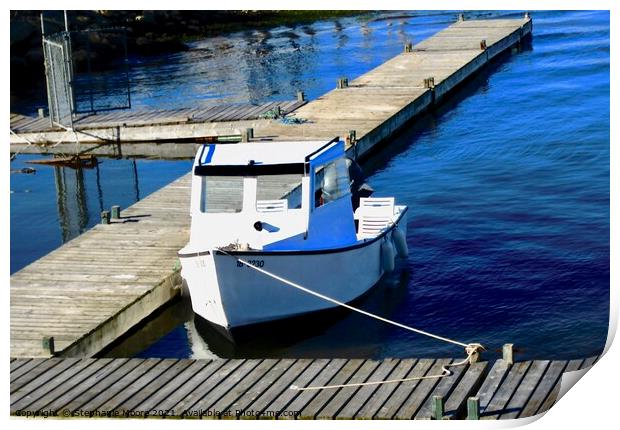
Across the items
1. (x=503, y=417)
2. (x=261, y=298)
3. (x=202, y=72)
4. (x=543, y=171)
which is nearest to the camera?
(x=503, y=417)

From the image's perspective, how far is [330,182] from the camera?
22516 millimetres

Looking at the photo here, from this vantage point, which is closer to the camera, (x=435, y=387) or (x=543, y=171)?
(x=435, y=387)

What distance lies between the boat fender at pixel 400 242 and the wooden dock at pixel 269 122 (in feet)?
27.7

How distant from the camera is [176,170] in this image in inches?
1420

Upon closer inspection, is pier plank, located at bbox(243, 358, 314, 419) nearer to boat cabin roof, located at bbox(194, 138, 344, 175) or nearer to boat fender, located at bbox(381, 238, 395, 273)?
boat cabin roof, located at bbox(194, 138, 344, 175)

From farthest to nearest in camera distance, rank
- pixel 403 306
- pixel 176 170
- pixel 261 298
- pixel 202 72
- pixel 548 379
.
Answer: pixel 202 72
pixel 176 170
pixel 403 306
pixel 261 298
pixel 548 379

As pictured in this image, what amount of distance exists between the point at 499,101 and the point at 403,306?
2071 centimetres

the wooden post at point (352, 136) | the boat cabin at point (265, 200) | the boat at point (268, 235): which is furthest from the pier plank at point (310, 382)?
the wooden post at point (352, 136)

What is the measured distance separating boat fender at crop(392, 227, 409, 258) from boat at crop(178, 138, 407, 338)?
1.98 m

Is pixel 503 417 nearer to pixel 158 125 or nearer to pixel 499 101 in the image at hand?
pixel 158 125

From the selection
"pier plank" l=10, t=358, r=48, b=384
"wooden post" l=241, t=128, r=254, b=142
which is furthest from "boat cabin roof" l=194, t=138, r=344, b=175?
"wooden post" l=241, t=128, r=254, b=142

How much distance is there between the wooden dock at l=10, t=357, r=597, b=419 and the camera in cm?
1675

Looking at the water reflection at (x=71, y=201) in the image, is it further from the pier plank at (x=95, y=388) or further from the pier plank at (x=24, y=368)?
the pier plank at (x=95, y=388)

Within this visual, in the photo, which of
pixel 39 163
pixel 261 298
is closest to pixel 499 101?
pixel 39 163
